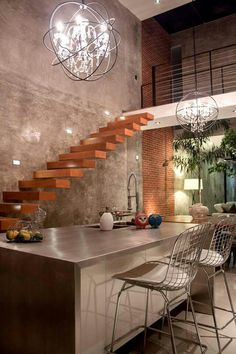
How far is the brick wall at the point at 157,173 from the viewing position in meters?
7.96

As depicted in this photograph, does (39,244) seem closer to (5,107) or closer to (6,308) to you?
(6,308)

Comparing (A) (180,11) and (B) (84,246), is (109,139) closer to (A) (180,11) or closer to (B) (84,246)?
(B) (84,246)

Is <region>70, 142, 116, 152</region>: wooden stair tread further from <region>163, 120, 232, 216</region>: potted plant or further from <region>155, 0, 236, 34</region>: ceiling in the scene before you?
<region>155, 0, 236, 34</region>: ceiling

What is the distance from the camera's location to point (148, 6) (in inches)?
294

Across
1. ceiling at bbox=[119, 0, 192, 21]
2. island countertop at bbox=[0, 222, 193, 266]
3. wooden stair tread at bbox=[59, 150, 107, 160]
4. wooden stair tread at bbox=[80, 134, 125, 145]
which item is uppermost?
ceiling at bbox=[119, 0, 192, 21]

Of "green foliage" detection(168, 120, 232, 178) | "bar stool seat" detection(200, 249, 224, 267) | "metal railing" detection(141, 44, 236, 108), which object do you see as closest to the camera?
"bar stool seat" detection(200, 249, 224, 267)

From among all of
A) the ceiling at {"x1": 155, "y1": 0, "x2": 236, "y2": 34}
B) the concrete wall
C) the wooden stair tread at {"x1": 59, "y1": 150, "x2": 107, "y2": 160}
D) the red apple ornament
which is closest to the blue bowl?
the red apple ornament

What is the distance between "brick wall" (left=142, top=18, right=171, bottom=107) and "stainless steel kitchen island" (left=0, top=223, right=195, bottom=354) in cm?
652

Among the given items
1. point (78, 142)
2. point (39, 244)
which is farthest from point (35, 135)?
point (39, 244)

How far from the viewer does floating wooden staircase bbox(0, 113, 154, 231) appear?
3986mm

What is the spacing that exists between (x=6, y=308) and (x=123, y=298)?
0.83 m

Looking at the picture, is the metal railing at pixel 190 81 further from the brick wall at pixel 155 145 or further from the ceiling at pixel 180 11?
the ceiling at pixel 180 11

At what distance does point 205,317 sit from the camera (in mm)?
3057

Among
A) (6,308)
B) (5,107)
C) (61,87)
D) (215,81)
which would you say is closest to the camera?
(6,308)
